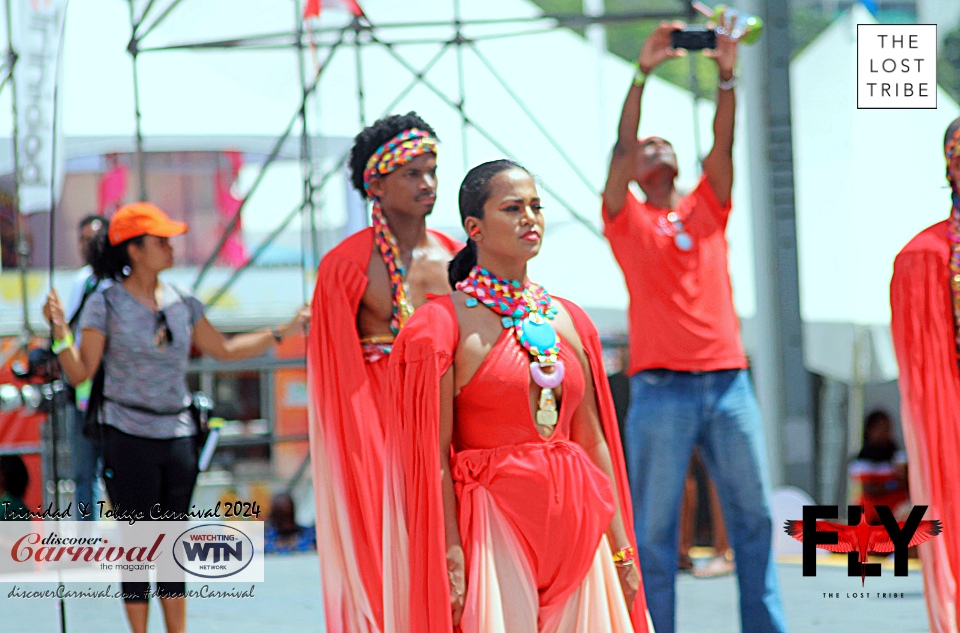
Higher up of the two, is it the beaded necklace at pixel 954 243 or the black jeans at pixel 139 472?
the beaded necklace at pixel 954 243

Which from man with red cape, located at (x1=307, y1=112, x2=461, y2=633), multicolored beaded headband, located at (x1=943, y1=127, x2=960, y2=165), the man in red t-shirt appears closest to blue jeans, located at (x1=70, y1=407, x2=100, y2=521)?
man with red cape, located at (x1=307, y1=112, x2=461, y2=633)

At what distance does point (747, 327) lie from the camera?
27.5ft

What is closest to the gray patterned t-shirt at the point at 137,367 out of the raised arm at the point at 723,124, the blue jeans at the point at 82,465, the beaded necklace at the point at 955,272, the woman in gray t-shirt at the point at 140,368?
the woman in gray t-shirt at the point at 140,368

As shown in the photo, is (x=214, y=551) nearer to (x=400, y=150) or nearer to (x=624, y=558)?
(x=400, y=150)

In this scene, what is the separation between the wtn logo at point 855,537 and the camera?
486cm

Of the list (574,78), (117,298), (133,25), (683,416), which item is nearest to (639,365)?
(683,416)

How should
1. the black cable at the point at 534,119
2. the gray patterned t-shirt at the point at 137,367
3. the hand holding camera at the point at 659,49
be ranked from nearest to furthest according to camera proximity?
the hand holding camera at the point at 659,49
the gray patterned t-shirt at the point at 137,367
the black cable at the point at 534,119

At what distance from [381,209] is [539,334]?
4.53ft

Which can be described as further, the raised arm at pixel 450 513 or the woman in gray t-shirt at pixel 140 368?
the woman in gray t-shirt at pixel 140 368

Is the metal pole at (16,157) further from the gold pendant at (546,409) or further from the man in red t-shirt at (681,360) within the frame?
the gold pendant at (546,409)

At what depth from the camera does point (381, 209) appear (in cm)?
452

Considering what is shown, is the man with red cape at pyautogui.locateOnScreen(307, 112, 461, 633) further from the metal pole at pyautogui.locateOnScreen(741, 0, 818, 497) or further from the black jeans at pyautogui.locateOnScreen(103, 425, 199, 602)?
the metal pole at pyautogui.locateOnScreen(741, 0, 818, 497)

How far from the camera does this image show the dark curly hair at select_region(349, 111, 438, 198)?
450 cm

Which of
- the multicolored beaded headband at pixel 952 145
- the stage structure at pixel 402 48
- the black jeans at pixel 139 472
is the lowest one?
the black jeans at pixel 139 472
